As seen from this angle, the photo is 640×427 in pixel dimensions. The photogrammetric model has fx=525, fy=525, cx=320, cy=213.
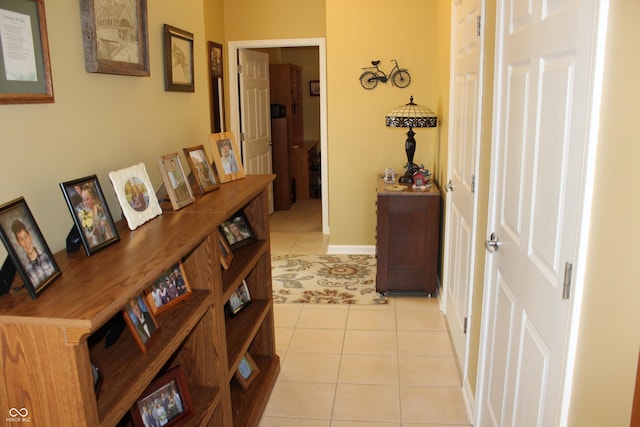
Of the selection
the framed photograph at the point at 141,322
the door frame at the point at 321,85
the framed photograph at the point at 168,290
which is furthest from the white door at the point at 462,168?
the door frame at the point at 321,85

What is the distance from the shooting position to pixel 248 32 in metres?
5.43

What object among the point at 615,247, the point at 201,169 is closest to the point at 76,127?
the point at 201,169

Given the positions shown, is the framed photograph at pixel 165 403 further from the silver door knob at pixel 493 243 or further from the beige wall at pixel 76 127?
the silver door knob at pixel 493 243

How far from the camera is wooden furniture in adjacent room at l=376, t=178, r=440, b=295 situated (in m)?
3.78

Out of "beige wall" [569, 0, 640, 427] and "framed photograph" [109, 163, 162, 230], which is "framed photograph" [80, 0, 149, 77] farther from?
"beige wall" [569, 0, 640, 427]

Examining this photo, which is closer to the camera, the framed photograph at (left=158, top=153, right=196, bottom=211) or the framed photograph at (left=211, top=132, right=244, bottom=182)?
the framed photograph at (left=158, top=153, right=196, bottom=211)

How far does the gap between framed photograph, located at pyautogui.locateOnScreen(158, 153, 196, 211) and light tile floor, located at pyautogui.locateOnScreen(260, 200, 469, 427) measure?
3.84 feet

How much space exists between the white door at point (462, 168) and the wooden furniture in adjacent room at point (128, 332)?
40.5 inches

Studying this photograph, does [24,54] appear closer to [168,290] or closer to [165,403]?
[168,290]

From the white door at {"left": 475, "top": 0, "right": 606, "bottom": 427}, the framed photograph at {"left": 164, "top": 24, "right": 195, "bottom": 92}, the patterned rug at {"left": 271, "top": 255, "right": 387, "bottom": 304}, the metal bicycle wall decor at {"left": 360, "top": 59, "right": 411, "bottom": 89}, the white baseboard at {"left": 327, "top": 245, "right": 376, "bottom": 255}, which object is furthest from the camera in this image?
the white baseboard at {"left": 327, "top": 245, "right": 376, "bottom": 255}

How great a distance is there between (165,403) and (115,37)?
3.96 ft

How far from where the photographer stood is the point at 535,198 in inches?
60.1

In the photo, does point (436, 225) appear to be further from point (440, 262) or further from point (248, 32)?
point (248, 32)

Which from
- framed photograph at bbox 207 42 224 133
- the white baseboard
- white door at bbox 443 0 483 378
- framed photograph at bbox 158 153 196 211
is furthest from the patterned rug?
framed photograph at bbox 158 153 196 211
